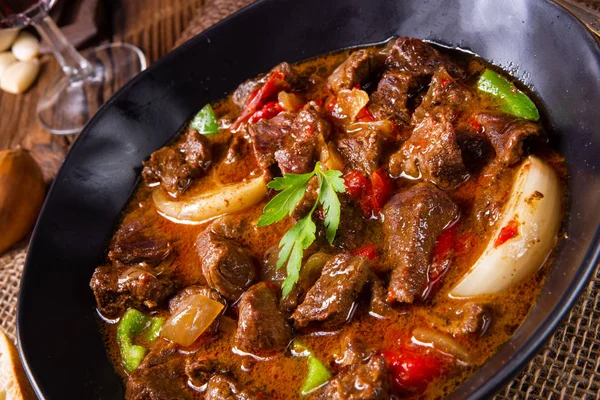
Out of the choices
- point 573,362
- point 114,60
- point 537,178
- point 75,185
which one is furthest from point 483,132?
point 114,60

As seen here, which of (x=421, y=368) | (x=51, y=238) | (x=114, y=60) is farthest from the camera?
(x=114, y=60)

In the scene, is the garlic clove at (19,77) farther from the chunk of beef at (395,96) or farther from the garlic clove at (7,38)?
the chunk of beef at (395,96)

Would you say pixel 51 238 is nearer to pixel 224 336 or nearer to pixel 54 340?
pixel 54 340

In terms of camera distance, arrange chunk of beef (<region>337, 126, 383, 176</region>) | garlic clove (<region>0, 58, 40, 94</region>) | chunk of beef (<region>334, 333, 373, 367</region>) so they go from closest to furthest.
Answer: chunk of beef (<region>334, 333, 373, 367</region>)
chunk of beef (<region>337, 126, 383, 176</region>)
garlic clove (<region>0, 58, 40, 94</region>)

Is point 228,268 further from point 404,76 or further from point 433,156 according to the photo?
point 404,76

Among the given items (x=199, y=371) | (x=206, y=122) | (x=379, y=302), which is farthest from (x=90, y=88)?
(x=379, y=302)

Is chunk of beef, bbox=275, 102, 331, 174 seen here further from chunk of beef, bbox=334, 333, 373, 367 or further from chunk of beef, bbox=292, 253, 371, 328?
chunk of beef, bbox=334, 333, 373, 367

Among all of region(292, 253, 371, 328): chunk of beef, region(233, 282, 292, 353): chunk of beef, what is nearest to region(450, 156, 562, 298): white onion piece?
region(292, 253, 371, 328): chunk of beef
